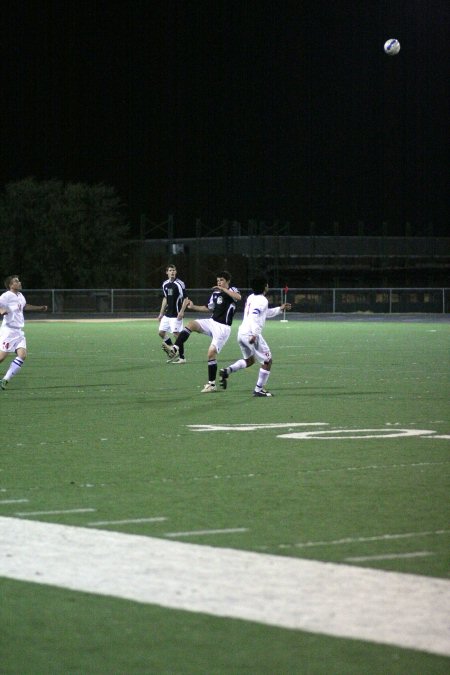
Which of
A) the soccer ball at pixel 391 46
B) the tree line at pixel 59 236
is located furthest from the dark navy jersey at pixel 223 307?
the tree line at pixel 59 236

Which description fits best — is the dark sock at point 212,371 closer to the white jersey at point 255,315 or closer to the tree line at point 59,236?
the white jersey at point 255,315

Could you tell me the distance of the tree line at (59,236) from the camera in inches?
3499

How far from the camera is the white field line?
575 centimetres

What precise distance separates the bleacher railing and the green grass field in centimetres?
4458

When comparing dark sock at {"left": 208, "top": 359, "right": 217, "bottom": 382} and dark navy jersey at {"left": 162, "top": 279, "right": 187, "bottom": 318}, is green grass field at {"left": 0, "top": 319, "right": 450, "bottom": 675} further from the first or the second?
dark navy jersey at {"left": 162, "top": 279, "right": 187, "bottom": 318}

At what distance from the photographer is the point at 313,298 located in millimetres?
76250

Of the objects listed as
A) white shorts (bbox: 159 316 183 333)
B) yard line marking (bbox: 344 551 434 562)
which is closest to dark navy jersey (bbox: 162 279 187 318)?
white shorts (bbox: 159 316 183 333)

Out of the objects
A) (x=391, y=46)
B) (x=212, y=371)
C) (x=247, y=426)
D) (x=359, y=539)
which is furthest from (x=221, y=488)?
(x=391, y=46)

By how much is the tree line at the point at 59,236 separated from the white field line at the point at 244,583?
81.8 m

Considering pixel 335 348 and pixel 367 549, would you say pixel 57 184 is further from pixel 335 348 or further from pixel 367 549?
pixel 367 549

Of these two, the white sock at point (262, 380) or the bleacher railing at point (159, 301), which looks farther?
the bleacher railing at point (159, 301)

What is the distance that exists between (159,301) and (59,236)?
69.5ft

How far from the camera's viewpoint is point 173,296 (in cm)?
3016

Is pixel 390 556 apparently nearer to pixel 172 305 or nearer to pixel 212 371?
pixel 212 371
